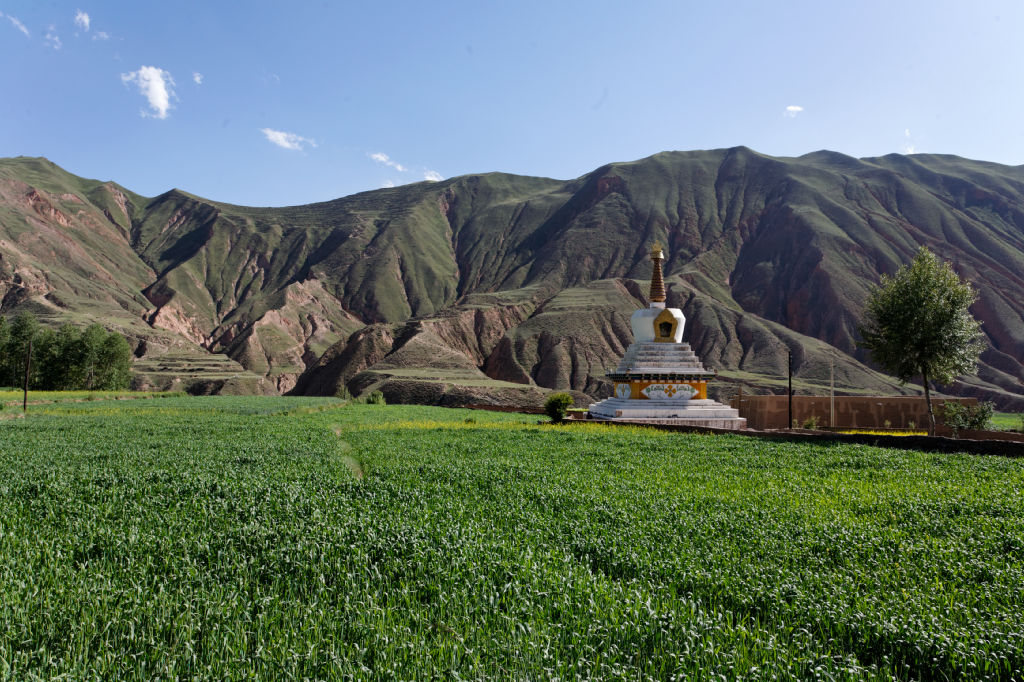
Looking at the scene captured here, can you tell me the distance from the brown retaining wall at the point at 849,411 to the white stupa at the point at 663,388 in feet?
8.00

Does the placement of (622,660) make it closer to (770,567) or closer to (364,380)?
(770,567)

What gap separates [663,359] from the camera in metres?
39.5

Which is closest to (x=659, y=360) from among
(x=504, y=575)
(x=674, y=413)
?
(x=674, y=413)

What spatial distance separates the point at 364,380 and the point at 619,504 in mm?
69082

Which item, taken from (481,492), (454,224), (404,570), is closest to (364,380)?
(481,492)

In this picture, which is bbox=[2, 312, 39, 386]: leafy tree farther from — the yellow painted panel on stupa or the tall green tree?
the tall green tree

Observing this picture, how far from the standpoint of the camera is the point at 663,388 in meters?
38.7

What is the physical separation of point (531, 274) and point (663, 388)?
113370mm

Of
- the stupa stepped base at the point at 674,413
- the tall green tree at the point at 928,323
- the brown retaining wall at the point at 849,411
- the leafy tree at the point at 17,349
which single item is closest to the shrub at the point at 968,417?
the tall green tree at the point at 928,323

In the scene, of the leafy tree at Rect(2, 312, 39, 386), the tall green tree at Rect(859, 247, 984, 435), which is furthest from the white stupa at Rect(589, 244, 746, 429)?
the leafy tree at Rect(2, 312, 39, 386)

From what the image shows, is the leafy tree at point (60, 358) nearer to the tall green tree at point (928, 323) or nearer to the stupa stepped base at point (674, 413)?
the stupa stepped base at point (674, 413)

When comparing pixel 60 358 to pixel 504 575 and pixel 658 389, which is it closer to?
pixel 658 389

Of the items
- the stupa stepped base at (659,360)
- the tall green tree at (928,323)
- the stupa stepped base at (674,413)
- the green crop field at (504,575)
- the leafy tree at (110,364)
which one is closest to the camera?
the green crop field at (504,575)

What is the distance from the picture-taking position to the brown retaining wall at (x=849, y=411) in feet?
121
